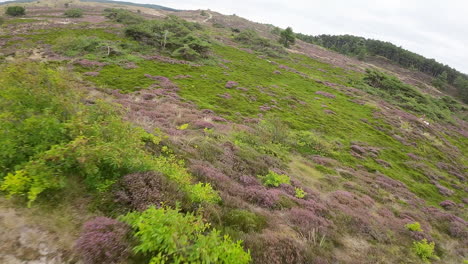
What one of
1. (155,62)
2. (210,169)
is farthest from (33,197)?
(155,62)

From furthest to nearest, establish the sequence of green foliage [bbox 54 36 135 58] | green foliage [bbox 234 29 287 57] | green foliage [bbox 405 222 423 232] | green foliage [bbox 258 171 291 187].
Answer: green foliage [bbox 234 29 287 57]
green foliage [bbox 54 36 135 58]
green foliage [bbox 405 222 423 232]
green foliage [bbox 258 171 291 187]

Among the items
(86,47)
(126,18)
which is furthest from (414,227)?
(126,18)

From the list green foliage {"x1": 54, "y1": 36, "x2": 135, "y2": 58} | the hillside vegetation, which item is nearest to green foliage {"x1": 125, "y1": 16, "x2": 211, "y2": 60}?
the hillside vegetation

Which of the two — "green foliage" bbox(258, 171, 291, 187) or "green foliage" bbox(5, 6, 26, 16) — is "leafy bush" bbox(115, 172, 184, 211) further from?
"green foliage" bbox(5, 6, 26, 16)

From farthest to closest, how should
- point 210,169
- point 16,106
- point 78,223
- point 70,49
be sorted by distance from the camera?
point 70,49
point 210,169
point 16,106
point 78,223

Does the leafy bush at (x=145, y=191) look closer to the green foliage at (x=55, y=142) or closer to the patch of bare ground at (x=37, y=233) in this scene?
the green foliage at (x=55, y=142)

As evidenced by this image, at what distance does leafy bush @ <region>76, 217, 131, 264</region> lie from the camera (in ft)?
15.0

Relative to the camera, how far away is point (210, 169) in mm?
11133

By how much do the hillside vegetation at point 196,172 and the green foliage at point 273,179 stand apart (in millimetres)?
105

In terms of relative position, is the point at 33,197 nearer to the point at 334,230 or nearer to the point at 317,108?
the point at 334,230

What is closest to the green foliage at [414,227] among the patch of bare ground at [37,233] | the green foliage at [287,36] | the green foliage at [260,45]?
the patch of bare ground at [37,233]

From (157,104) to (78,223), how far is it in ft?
61.0

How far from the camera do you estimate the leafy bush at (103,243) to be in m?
4.56

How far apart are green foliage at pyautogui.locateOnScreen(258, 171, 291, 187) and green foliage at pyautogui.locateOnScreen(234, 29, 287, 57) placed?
213 feet
